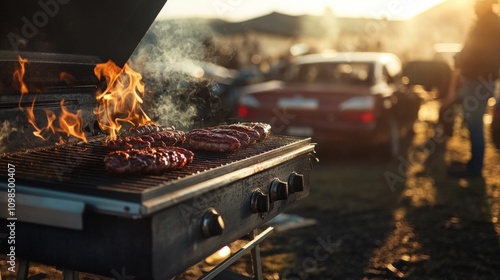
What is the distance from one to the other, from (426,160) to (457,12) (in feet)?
76.6

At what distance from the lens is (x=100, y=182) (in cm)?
216

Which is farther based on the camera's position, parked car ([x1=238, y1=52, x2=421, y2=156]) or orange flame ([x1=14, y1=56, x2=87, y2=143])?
parked car ([x1=238, y1=52, x2=421, y2=156])

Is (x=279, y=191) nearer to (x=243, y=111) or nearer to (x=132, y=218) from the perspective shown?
(x=132, y=218)

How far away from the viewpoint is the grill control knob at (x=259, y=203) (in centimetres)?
264

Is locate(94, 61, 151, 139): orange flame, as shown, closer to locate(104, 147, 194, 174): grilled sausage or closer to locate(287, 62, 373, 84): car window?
locate(104, 147, 194, 174): grilled sausage

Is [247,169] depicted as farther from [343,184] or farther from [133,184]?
[343,184]

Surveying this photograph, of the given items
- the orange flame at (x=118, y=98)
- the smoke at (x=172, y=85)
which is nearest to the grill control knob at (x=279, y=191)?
the orange flame at (x=118, y=98)

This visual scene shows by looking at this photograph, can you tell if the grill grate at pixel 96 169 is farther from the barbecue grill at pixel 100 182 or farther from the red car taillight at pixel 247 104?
the red car taillight at pixel 247 104

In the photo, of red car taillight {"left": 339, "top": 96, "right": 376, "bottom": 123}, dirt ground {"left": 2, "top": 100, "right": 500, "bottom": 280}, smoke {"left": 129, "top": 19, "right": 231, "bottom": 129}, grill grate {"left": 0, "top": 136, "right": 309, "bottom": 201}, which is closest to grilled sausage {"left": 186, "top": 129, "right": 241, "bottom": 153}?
grill grate {"left": 0, "top": 136, "right": 309, "bottom": 201}

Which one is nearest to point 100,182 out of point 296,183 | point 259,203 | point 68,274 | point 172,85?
point 68,274

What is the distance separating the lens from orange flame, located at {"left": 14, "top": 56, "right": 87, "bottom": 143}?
2.90 m

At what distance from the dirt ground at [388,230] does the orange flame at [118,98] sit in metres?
1.34

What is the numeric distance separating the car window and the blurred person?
1.89 metres

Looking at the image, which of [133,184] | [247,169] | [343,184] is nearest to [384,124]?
[343,184]
